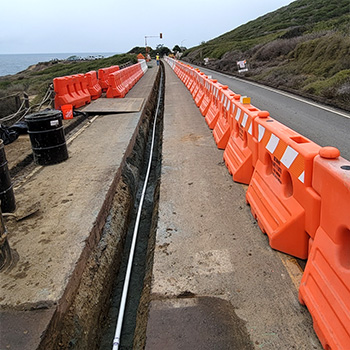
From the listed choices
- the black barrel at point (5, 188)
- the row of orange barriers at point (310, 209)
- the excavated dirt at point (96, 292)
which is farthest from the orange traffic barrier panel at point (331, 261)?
the black barrel at point (5, 188)

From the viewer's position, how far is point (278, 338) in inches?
111

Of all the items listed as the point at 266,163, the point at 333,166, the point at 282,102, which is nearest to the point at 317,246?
the point at 333,166

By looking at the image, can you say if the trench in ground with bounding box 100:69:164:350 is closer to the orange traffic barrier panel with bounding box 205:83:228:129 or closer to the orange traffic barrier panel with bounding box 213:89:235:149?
the orange traffic barrier panel with bounding box 213:89:235:149

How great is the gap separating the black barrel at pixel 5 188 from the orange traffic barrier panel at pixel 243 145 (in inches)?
135

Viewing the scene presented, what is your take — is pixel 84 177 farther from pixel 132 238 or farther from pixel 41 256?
pixel 41 256

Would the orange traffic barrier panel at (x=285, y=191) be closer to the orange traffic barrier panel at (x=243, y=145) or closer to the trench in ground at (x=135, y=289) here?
the orange traffic barrier panel at (x=243, y=145)

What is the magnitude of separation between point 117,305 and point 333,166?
2.86 metres

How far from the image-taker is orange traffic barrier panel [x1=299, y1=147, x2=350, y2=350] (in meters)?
2.51

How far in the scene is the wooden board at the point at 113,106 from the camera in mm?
12710

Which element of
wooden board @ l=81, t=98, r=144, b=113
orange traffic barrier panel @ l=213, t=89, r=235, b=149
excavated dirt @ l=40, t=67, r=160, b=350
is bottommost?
wooden board @ l=81, t=98, r=144, b=113

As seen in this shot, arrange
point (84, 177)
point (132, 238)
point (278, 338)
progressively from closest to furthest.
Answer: point (278, 338), point (132, 238), point (84, 177)

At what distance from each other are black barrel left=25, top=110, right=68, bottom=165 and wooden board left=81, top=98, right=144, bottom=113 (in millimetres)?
5431

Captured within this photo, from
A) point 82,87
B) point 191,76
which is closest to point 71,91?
point 82,87

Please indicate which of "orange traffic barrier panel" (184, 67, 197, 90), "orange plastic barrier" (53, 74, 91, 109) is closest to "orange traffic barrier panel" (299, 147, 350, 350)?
"orange plastic barrier" (53, 74, 91, 109)
